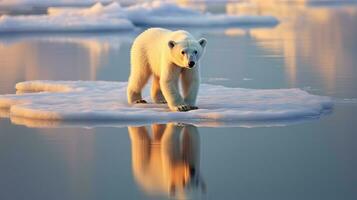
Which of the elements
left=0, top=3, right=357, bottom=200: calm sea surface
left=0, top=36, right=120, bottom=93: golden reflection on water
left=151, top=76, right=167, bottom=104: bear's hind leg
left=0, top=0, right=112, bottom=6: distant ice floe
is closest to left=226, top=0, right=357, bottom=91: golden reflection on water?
left=0, top=3, right=357, bottom=200: calm sea surface

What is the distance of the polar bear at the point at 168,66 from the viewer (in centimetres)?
626

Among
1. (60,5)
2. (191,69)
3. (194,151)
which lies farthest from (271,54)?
(60,5)

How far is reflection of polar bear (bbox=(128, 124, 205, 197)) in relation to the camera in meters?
4.16

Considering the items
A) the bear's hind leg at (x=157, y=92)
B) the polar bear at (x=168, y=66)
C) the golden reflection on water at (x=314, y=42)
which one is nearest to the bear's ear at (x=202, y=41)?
the polar bear at (x=168, y=66)

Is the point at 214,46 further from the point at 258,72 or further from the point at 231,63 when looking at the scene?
the point at 258,72

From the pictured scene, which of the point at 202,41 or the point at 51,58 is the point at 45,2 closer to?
the point at 51,58

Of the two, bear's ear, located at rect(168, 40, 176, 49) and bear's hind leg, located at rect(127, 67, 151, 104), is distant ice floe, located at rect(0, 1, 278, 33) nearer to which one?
bear's hind leg, located at rect(127, 67, 151, 104)

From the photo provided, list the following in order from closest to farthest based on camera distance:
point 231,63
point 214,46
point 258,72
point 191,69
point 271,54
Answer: point 191,69
point 258,72
point 231,63
point 271,54
point 214,46

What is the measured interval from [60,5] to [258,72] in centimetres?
2196

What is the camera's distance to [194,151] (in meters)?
4.98

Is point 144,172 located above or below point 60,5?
below

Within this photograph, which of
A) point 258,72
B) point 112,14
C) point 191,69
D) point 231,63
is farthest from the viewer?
point 112,14

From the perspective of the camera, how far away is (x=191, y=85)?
21.3ft

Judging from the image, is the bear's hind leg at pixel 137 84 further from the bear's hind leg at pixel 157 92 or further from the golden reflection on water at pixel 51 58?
the golden reflection on water at pixel 51 58
